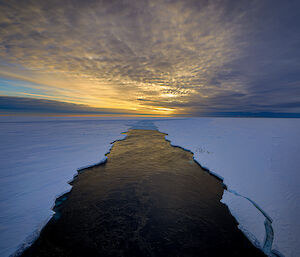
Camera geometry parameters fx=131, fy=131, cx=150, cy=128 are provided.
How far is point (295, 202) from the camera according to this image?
4809mm

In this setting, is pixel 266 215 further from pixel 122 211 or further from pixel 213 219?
pixel 122 211

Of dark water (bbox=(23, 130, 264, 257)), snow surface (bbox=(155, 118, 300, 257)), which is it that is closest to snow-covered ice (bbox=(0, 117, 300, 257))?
snow surface (bbox=(155, 118, 300, 257))

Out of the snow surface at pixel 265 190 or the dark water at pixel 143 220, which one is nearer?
the dark water at pixel 143 220

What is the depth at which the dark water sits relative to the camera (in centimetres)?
368

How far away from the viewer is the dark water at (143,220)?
368cm

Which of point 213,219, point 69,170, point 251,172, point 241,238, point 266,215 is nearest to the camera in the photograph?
point 241,238

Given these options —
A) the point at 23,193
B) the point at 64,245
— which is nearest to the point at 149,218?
the point at 64,245

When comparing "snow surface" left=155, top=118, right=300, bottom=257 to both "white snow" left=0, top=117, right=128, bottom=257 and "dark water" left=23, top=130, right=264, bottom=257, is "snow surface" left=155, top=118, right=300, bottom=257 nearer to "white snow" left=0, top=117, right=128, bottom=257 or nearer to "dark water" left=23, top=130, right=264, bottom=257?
"dark water" left=23, top=130, right=264, bottom=257

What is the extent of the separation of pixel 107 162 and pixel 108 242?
668cm

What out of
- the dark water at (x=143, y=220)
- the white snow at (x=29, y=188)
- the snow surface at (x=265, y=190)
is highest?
the snow surface at (x=265, y=190)

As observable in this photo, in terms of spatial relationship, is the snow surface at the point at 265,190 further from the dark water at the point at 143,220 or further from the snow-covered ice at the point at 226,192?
the dark water at the point at 143,220

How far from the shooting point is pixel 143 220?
15.4ft

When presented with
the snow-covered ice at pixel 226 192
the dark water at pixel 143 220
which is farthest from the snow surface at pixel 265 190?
the dark water at pixel 143 220

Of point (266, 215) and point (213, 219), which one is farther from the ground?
point (266, 215)
